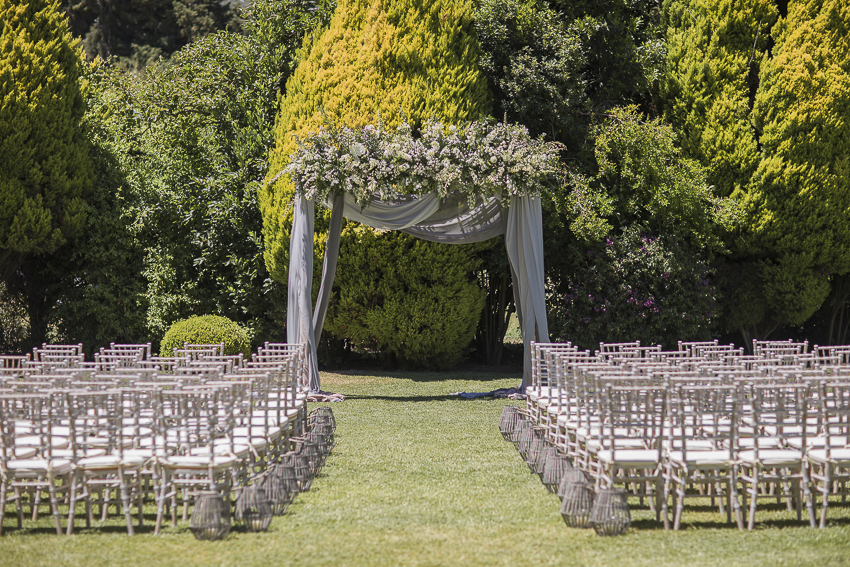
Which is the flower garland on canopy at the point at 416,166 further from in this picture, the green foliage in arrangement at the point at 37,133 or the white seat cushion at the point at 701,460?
the white seat cushion at the point at 701,460

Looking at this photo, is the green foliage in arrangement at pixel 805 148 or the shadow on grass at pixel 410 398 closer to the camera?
the shadow on grass at pixel 410 398

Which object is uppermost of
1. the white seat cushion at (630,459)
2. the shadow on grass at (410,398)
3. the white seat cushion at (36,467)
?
the white seat cushion at (630,459)

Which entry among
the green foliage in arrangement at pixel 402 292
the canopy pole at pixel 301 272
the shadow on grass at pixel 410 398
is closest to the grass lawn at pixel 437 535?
the canopy pole at pixel 301 272

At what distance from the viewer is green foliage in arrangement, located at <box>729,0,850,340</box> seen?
14125 millimetres

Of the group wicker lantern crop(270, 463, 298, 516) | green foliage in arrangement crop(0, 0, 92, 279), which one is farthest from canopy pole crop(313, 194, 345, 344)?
green foliage in arrangement crop(0, 0, 92, 279)

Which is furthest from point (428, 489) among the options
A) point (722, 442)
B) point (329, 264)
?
point (329, 264)

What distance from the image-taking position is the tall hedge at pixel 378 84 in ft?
46.8

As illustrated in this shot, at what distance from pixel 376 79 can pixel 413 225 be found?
3694 mm

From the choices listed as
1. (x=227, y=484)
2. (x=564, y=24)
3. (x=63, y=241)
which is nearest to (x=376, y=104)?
→ (x=564, y=24)

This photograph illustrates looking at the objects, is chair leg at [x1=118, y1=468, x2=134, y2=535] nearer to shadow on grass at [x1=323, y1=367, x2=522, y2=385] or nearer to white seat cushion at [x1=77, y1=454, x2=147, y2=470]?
white seat cushion at [x1=77, y1=454, x2=147, y2=470]

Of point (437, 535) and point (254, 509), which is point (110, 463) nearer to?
point (254, 509)

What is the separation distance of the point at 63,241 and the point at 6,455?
10.3m

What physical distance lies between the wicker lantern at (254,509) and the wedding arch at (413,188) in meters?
5.89

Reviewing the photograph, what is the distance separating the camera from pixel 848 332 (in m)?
17.0
